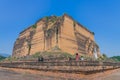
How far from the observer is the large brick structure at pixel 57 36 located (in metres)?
45.5

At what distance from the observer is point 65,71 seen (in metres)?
18.2

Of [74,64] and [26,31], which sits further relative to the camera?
[26,31]

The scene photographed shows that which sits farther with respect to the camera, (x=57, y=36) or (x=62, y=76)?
(x=57, y=36)

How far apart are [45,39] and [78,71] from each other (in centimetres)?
3171

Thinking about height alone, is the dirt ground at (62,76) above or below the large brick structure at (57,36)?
below

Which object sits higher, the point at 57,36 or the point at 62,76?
the point at 57,36

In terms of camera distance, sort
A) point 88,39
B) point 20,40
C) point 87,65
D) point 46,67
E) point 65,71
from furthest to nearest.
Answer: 1. point 20,40
2. point 88,39
3. point 46,67
4. point 65,71
5. point 87,65

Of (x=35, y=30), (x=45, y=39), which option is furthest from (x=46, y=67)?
(x=35, y=30)

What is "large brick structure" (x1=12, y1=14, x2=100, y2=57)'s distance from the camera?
4550cm

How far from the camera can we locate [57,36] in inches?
1777

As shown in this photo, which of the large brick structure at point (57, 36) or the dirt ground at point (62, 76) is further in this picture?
the large brick structure at point (57, 36)

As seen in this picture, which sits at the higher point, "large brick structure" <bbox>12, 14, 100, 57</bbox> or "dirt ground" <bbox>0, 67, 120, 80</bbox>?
"large brick structure" <bbox>12, 14, 100, 57</bbox>

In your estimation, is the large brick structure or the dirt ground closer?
the dirt ground

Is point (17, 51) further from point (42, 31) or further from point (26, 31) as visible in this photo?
point (42, 31)
